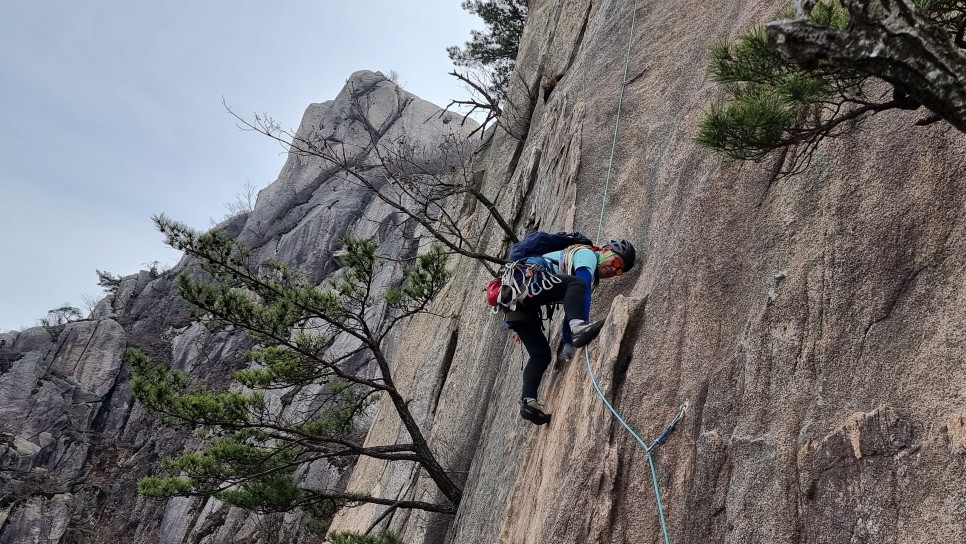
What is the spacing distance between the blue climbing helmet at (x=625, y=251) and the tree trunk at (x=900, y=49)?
10.6 ft

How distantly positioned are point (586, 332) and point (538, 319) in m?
0.95

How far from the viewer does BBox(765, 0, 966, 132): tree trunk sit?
7.27ft

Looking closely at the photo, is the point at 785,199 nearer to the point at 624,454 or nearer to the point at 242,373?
the point at 624,454

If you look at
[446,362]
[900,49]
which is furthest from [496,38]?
[900,49]

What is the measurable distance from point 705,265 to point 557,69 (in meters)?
7.40

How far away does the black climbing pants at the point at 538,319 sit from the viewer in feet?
18.4

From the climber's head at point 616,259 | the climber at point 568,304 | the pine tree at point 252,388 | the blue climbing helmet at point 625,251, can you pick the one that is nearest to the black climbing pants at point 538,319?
the climber at point 568,304

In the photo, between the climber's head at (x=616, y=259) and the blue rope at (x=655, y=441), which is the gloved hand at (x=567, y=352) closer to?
A: the climber's head at (x=616, y=259)

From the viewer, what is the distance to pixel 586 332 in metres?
5.24

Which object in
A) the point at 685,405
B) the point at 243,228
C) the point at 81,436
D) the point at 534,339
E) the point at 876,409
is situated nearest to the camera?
the point at 876,409

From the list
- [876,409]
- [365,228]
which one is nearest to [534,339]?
[876,409]

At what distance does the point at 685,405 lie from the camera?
167 inches

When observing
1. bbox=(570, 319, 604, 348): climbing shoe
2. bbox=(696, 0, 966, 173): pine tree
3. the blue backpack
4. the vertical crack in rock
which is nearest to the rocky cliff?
bbox=(570, 319, 604, 348): climbing shoe

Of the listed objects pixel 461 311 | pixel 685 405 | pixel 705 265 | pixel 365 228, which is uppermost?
pixel 365 228
